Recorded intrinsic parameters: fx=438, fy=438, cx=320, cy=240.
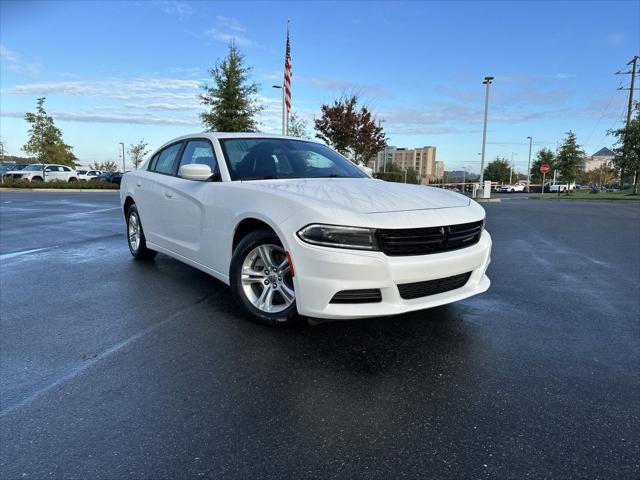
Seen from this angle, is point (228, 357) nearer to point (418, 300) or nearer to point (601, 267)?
point (418, 300)

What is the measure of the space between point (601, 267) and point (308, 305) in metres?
4.98

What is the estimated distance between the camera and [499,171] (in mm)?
85000

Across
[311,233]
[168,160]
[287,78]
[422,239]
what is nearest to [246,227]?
[311,233]

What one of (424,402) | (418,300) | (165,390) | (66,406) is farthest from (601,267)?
(66,406)

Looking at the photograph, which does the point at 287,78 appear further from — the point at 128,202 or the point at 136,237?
the point at 136,237

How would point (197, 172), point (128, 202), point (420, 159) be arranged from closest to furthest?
point (197, 172) → point (128, 202) → point (420, 159)

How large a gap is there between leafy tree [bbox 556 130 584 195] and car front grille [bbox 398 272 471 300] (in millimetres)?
45790

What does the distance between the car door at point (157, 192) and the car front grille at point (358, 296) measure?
2.54 meters

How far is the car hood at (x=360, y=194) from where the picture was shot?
9.80ft

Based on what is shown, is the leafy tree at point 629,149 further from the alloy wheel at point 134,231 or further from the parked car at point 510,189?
the alloy wheel at point 134,231

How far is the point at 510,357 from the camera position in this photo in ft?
9.69

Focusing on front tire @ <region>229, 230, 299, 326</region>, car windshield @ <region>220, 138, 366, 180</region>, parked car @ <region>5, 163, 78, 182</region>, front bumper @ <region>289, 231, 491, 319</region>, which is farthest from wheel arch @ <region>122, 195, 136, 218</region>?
parked car @ <region>5, 163, 78, 182</region>

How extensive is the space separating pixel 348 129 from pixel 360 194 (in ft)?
82.9

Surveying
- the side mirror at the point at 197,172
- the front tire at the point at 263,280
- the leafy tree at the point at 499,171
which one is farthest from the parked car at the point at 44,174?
the leafy tree at the point at 499,171
